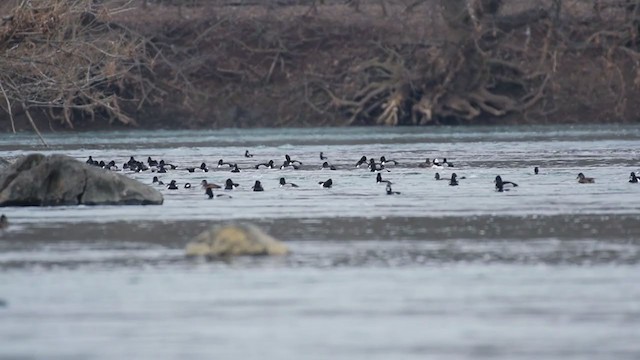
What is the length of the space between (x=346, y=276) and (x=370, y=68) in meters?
39.6

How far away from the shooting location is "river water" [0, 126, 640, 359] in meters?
11.5

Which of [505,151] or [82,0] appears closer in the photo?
[82,0]

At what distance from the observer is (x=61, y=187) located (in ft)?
78.0

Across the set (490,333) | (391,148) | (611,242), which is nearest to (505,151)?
(391,148)

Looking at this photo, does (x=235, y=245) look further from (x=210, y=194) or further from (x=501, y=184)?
(x=501, y=184)

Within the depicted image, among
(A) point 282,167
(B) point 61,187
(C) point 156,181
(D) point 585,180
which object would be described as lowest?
(A) point 282,167

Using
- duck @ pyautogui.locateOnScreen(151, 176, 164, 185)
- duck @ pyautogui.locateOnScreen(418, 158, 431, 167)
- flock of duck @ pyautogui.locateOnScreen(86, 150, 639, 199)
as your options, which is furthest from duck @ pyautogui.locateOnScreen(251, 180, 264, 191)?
duck @ pyautogui.locateOnScreen(418, 158, 431, 167)

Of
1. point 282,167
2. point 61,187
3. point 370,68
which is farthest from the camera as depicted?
point 370,68

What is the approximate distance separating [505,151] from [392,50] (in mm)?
16689

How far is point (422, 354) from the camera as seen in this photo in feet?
36.1

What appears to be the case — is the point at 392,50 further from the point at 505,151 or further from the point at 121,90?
the point at 505,151

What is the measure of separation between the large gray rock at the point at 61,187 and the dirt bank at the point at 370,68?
24.5 meters

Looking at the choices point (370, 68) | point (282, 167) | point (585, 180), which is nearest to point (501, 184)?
point (585, 180)

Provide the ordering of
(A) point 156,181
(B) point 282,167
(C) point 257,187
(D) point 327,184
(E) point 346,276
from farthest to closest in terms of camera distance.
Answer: (B) point 282,167 < (A) point 156,181 < (D) point 327,184 < (C) point 257,187 < (E) point 346,276
